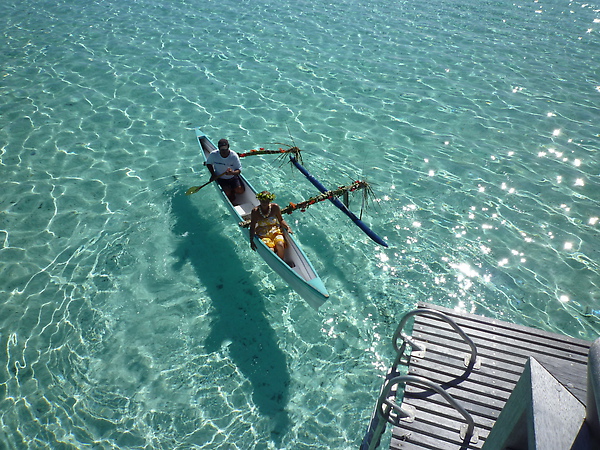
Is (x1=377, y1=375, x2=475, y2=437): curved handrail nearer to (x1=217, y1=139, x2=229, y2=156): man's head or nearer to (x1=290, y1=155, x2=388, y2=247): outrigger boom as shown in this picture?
(x1=290, y1=155, x2=388, y2=247): outrigger boom

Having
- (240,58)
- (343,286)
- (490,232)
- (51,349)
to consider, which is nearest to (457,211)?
(490,232)

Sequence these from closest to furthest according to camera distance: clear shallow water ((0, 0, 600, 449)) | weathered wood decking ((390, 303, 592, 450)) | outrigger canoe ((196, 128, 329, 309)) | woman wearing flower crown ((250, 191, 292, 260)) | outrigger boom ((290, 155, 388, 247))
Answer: weathered wood decking ((390, 303, 592, 450)) < clear shallow water ((0, 0, 600, 449)) < outrigger canoe ((196, 128, 329, 309)) < woman wearing flower crown ((250, 191, 292, 260)) < outrigger boom ((290, 155, 388, 247))

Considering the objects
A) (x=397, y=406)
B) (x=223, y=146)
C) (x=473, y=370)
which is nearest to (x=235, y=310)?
(x=223, y=146)

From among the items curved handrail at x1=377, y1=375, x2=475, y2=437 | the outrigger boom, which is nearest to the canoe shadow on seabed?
the outrigger boom

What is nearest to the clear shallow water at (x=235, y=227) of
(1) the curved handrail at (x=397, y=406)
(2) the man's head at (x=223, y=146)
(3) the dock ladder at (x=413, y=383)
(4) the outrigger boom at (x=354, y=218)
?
(4) the outrigger boom at (x=354, y=218)

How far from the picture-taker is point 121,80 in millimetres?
17234

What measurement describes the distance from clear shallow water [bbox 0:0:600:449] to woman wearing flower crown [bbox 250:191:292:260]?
3.63 ft

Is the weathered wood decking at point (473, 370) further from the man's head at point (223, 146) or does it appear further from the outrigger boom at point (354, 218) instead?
the man's head at point (223, 146)

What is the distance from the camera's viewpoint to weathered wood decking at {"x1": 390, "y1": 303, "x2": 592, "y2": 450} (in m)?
5.13

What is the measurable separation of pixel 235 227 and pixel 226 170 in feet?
5.14

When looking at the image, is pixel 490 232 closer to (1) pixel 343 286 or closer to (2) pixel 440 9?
(1) pixel 343 286

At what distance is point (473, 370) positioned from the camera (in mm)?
5848

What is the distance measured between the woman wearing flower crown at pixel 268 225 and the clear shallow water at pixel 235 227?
3.63 feet

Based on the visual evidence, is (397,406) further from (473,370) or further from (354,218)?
(354,218)
